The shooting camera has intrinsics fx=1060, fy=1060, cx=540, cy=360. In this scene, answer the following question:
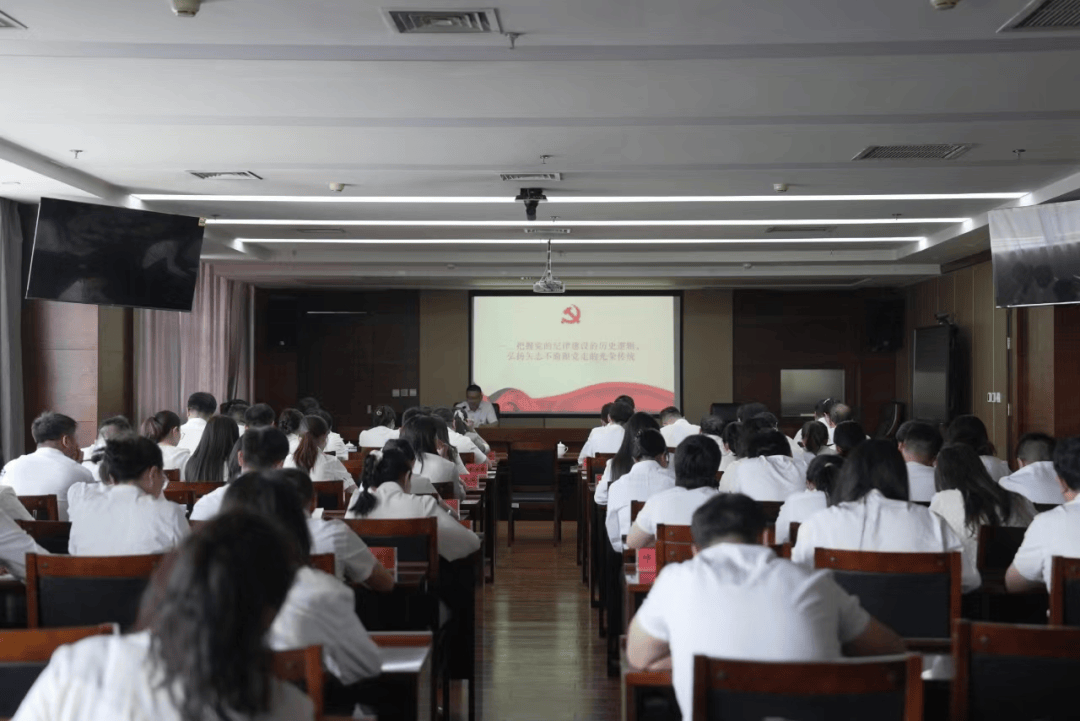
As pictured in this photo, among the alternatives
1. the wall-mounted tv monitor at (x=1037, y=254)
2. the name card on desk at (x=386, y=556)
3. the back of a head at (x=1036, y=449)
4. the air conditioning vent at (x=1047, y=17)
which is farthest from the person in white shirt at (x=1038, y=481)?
the name card on desk at (x=386, y=556)

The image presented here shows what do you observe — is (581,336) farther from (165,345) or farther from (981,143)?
(981,143)

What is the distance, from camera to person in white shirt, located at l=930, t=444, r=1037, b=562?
4309 millimetres

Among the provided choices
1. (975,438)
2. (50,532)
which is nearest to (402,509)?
(50,532)

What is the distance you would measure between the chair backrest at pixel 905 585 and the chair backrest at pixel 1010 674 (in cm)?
94

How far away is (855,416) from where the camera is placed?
15.9 m

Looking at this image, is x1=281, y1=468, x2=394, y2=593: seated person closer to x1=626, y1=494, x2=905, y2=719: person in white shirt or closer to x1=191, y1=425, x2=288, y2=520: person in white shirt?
x1=191, y1=425, x2=288, y2=520: person in white shirt

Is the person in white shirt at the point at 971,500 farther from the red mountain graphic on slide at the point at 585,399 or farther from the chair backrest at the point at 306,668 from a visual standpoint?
the red mountain graphic on slide at the point at 585,399

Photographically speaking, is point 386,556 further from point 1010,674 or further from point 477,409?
point 477,409

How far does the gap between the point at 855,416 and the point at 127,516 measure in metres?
13.5

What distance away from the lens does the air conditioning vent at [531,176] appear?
771 cm

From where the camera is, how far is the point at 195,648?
1.43 meters

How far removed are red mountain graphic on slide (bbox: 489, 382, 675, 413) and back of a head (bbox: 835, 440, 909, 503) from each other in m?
12.0

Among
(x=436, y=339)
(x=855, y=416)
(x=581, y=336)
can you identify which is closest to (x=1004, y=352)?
(x=855, y=416)

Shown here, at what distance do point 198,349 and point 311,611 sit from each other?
10910 mm
